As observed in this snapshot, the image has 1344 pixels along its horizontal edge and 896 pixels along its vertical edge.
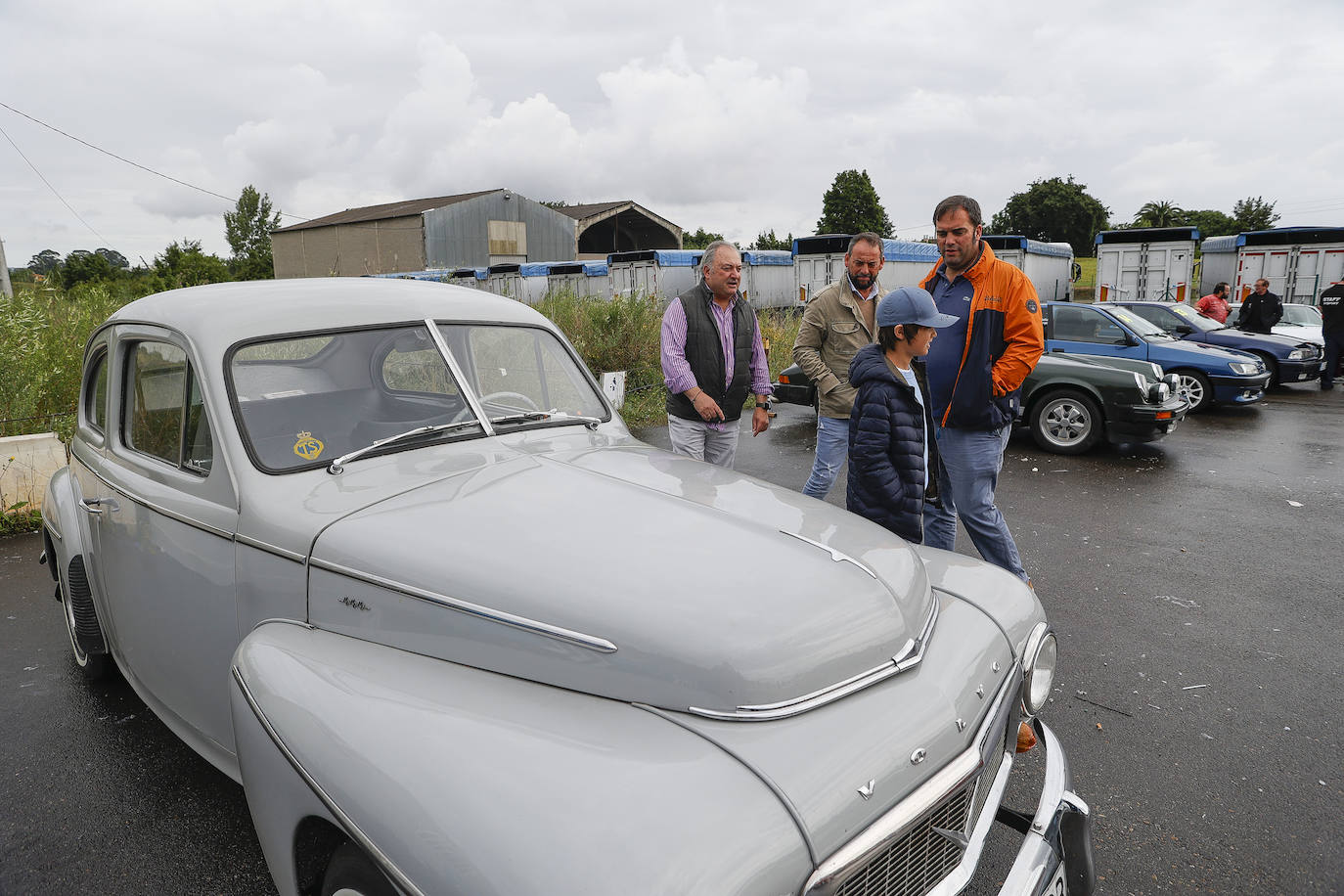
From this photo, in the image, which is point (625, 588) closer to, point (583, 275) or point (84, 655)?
point (84, 655)

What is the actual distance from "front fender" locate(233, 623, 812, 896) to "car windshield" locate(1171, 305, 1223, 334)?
1524cm

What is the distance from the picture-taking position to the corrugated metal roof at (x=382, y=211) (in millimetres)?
46125

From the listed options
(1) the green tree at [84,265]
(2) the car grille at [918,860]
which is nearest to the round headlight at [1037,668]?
(2) the car grille at [918,860]

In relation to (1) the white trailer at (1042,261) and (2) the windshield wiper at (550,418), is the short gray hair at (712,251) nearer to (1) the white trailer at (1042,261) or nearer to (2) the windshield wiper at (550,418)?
(2) the windshield wiper at (550,418)

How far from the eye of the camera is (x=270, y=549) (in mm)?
2197

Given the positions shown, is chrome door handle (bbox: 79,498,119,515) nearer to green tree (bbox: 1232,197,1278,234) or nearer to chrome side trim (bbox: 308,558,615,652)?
chrome side trim (bbox: 308,558,615,652)

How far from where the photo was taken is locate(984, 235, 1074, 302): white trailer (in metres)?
21.6

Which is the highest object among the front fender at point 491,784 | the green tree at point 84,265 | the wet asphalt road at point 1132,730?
the green tree at point 84,265

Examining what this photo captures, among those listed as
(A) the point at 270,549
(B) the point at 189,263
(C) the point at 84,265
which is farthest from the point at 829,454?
(C) the point at 84,265

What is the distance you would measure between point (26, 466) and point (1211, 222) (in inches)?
3380

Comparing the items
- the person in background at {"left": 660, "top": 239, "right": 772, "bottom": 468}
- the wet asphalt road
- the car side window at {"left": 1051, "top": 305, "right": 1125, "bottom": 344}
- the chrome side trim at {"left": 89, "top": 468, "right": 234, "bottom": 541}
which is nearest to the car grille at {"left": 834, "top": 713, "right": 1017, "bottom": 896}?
the wet asphalt road

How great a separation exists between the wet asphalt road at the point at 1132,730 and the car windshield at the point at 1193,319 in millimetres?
8306

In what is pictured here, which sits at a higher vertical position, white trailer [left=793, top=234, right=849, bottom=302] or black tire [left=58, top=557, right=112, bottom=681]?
white trailer [left=793, top=234, right=849, bottom=302]

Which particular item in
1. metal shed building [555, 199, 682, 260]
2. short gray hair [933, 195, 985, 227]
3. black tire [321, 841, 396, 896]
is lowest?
black tire [321, 841, 396, 896]
